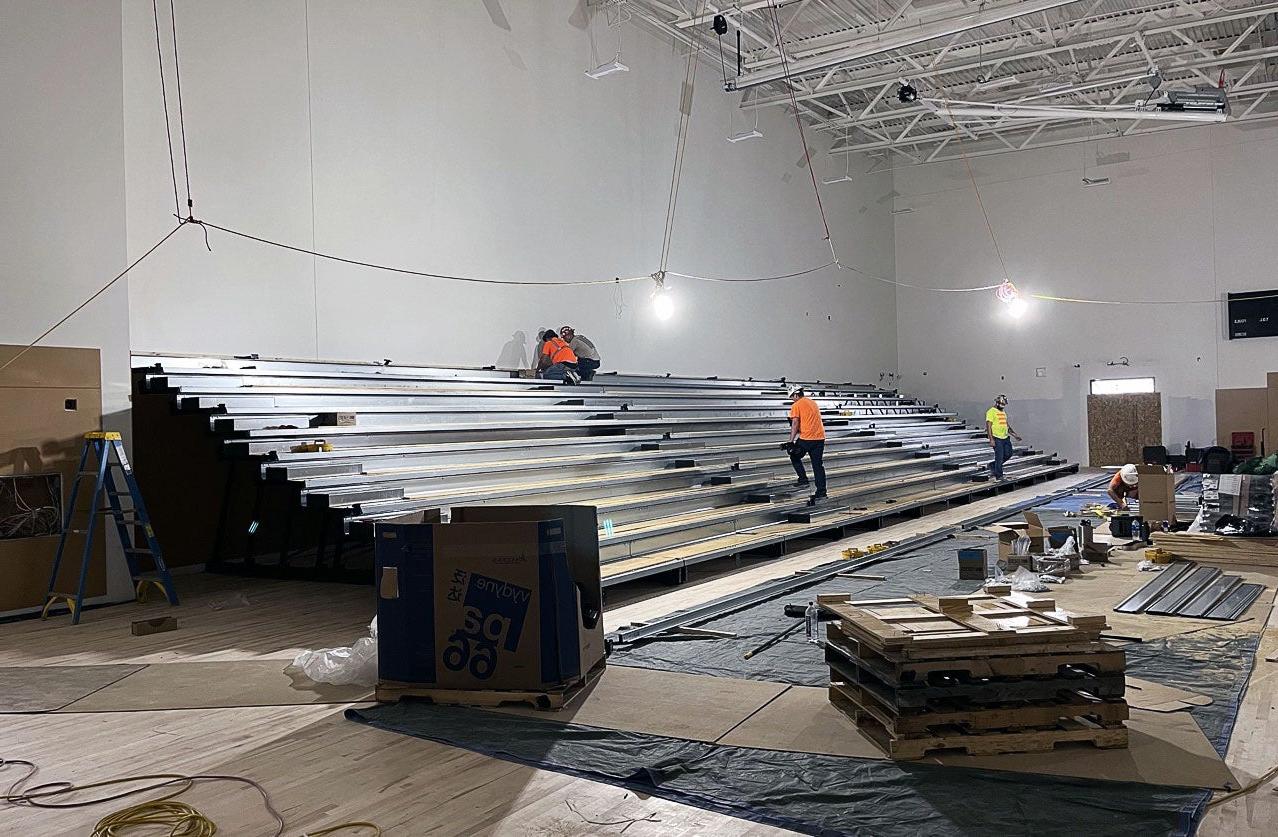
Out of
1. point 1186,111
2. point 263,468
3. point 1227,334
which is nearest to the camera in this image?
point 263,468

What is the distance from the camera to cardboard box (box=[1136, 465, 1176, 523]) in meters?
8.78

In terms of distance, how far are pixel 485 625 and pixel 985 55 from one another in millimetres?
15618

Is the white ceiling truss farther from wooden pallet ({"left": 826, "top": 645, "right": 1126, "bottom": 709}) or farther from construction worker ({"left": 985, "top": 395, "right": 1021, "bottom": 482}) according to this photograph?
wooden pallet ({"left": 826, "top": 645, "right": 1126, "bottom": 709})

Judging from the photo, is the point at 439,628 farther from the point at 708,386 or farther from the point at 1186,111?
the point at 1186,111

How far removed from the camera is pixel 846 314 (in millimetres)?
20781

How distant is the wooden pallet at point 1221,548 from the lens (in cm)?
724

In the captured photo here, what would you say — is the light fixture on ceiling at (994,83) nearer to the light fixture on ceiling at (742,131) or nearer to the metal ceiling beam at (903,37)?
the metal ceiling beam at (903,37)

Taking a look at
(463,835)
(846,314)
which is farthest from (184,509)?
(846,314)

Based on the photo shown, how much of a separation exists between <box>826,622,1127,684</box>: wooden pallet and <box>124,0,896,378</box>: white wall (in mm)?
7145

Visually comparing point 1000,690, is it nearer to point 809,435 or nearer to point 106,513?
point 106,513

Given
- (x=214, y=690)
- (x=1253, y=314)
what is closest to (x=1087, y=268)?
(x=1253, y=314)

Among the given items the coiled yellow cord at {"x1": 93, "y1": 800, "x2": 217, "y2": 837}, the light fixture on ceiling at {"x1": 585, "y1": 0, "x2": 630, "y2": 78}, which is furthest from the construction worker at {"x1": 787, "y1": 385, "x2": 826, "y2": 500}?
the coiled yellow cord at {"x1": 93, "y1": 800, "x2": 217, "y2": 837}

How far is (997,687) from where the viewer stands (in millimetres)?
3494

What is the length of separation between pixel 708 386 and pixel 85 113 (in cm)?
965
